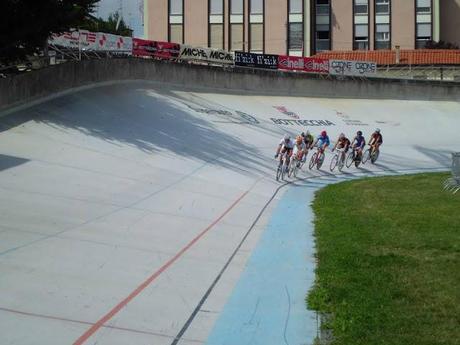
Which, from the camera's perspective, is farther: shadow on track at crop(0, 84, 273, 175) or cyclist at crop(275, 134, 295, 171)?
cyclist at crop(275, 134, 295, 171)

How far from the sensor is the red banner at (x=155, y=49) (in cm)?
3042

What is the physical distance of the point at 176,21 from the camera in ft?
187

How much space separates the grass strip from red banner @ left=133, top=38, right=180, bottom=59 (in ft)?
62.8

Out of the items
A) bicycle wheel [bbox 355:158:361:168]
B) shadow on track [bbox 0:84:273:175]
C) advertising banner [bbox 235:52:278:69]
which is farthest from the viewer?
advertising banner [bbox 235:52:278:69]

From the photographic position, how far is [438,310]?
19.5 feet

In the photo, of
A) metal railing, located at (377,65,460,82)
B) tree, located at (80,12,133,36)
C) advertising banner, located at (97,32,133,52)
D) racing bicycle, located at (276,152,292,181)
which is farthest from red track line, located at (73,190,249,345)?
tree, located at (80,12,133,36)

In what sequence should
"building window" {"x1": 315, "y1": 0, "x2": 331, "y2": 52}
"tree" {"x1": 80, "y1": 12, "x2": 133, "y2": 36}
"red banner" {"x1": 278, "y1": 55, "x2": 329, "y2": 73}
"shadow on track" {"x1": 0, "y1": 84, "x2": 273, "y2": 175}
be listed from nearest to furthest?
"shadow on track" {"x1": 0, "y1": 84, "x2": 273, "y2": 175} < "red banner" {"x1": 278, "y1": 55, "x2": 329, "y2": 73} < "building window" {"x1": 315, "y1": 0, "x2": 331, "y2": 52} < "tree" {"x1": 80, "y1": 12, "x2": 133, "y2": 36}

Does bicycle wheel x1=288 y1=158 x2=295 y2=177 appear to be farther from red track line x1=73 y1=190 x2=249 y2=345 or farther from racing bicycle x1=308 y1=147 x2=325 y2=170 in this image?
→ red track line x1=73 y1=190 x2=249 y2=345

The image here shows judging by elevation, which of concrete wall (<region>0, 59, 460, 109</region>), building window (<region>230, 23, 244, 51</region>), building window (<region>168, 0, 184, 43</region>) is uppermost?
building window (<region>168, 0, 184, 43</region>)

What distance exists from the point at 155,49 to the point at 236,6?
25347 millimetres

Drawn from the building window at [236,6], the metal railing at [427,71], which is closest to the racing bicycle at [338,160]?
the metal railing at [427,71]

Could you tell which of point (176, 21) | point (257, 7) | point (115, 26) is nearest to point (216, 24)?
point (176, 21)

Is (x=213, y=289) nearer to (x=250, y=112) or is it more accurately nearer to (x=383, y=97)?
(x=250, y=112)

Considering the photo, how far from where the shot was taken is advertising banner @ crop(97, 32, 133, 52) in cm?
2673
